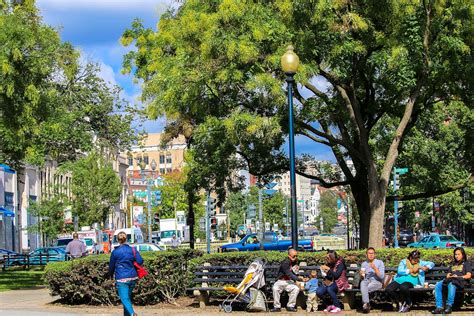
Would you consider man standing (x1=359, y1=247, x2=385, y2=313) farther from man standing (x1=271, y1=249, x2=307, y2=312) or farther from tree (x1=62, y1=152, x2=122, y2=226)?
tree (x1=62, y1=152, x2=122, y2=226)

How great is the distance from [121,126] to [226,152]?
1045cm

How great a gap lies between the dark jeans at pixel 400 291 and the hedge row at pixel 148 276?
2.36m

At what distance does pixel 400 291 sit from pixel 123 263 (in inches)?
217

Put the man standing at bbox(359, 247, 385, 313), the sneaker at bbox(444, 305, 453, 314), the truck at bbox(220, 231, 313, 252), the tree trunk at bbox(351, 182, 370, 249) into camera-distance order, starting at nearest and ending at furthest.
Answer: the sneaker at bbox(444, 305, 453, 314), the man standing at bbox(359, 247, 385, 313), the tree trunk at bbox(351, 182, 370, 249), the truck at bbox(220, 231, 313, 252)

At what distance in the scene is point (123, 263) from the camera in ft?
45.7

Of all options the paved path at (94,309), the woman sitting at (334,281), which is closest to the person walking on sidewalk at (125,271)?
the paved path at (94,309)

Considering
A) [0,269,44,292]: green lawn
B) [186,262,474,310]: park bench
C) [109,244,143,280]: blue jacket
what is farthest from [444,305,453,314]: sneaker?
[0,269,44,292]: green lawn

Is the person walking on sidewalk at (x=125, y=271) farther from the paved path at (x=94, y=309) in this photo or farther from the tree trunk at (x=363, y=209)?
the tree trunk at (x=363, y=209)

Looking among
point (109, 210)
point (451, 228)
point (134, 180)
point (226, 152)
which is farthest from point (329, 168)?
point (134, 180)

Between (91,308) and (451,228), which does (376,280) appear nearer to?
(91,308)

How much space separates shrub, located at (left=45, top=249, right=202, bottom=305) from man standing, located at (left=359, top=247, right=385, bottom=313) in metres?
4.37

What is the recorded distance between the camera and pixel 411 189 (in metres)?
48.2

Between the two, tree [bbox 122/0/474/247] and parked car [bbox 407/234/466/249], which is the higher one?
tree [bbox 122/0/474/247]

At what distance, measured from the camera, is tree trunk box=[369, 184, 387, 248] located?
23094mm
